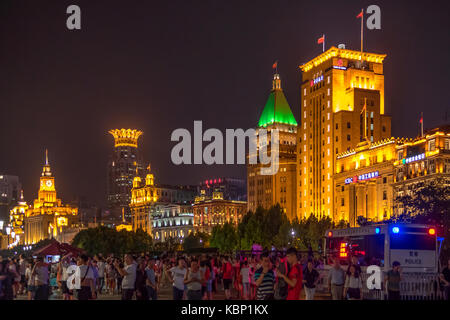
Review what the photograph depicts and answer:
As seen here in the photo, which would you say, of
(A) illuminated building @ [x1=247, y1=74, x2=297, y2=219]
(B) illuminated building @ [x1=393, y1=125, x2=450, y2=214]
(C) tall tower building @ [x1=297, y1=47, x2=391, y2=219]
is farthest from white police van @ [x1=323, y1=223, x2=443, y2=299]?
(A) illuminated building @ [x1=247, y1=74, x2=297, y2=219]

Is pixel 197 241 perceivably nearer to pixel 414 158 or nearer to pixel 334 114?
pixel 334 114

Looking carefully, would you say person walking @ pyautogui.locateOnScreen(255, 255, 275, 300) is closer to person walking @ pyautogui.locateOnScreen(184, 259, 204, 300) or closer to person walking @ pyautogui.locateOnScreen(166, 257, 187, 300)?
person walking @ pyautogui.locateOnScreen(184, 259, 204, 300)

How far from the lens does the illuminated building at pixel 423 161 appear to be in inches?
3489

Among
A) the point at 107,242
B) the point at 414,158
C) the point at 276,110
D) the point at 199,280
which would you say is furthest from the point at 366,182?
the point at 199,280

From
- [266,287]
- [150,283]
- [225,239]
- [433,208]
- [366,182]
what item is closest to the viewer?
[266,287]

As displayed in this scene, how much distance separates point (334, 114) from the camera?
407 ft

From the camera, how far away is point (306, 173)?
13612 cm

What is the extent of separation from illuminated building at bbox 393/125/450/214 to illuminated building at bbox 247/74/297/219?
38680mm

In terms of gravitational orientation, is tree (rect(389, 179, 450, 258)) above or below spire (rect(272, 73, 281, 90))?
below

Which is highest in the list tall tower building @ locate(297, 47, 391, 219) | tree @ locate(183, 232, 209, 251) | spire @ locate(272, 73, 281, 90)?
spire @ locate(272, 73, 281, 90)

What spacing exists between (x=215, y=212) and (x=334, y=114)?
64.1m

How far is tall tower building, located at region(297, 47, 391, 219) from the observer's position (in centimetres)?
12244
